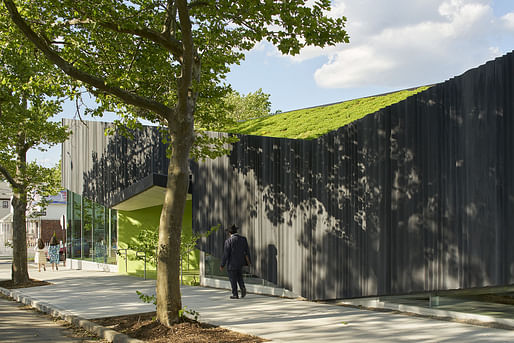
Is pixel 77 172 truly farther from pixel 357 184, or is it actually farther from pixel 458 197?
pixel 458 197

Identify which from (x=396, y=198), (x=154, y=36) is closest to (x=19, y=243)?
(x=154, y=36)

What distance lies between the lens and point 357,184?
1118cm

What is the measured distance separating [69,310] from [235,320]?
15.9ft

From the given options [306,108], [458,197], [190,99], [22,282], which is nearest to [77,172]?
[22,282]

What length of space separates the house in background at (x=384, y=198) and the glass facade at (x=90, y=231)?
403 inches

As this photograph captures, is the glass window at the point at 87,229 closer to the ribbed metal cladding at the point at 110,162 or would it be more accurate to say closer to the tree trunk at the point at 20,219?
the ribbed metal cladding at the point at 110,162

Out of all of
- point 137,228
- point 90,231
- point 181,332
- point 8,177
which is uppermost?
point 8,177

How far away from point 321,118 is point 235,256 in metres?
7.21

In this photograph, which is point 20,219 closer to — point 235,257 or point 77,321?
point 77,321

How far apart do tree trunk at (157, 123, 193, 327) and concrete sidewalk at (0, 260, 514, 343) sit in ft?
3.47

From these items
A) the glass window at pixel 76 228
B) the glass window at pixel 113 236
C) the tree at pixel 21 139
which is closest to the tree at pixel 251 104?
the glass window at pixel 76 228

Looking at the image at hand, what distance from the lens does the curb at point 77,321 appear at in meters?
9.31

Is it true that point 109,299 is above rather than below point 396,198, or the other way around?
below

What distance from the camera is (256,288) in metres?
14.8
